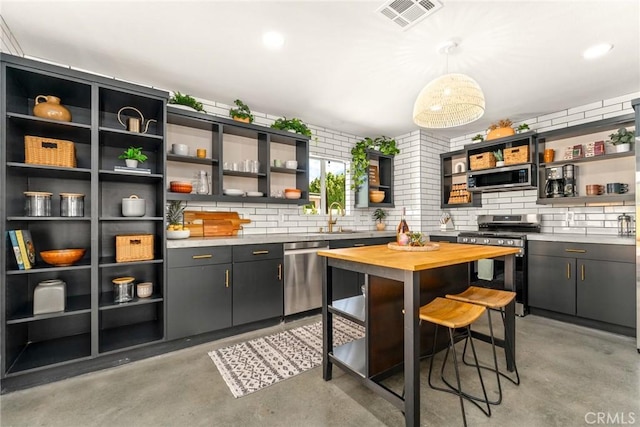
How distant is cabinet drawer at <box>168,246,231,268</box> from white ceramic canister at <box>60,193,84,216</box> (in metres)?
0.77

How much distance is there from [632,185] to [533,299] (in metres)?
1.66

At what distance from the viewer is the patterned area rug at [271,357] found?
2162 millimetres

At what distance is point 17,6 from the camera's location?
1.95 metres

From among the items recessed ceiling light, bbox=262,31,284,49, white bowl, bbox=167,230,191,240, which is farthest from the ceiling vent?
white bowl, bbox=167,230,191,240

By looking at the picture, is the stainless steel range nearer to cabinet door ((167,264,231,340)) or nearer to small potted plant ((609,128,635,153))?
small potted plant ((609,128,635,153))

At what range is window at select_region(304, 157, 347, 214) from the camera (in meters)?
4.59

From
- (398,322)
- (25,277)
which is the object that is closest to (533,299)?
(398,322)

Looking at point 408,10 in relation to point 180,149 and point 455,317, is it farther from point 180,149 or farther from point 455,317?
point 180,149

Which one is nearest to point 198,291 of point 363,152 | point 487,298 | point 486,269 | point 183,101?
point 183,101

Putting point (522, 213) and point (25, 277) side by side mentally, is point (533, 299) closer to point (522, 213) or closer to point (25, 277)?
point (522, 213)

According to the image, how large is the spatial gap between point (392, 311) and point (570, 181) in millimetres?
3218

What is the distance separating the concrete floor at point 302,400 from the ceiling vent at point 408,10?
256 centimetres

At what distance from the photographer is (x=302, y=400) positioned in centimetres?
192

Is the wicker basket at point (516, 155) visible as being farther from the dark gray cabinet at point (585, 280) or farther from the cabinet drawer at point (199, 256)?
the cabinet drawer at point (199, 256)
